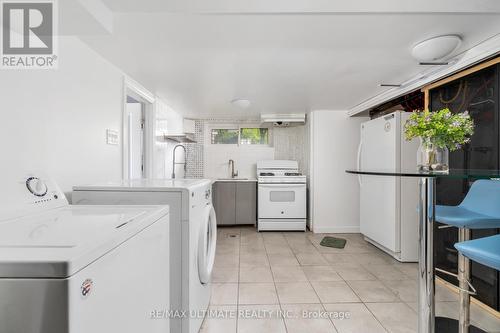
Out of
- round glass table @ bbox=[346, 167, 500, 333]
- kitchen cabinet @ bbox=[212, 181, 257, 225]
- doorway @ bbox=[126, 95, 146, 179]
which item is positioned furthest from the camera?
kitchen cabinet @ bbox=[212, 181, 257, 225]

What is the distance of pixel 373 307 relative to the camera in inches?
76.1

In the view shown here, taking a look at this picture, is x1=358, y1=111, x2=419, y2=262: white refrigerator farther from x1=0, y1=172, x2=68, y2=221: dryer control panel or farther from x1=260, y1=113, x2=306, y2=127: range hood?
x1=0, y1=172, x2=68, y2=221: dryer control panel

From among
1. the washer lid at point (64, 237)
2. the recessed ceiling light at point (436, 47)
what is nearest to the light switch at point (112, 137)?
the washer lid at point (64, 237)

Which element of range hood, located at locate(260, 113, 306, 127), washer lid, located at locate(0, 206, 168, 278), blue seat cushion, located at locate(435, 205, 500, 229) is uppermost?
range hood, located at locate(260, 113, 306, 127)

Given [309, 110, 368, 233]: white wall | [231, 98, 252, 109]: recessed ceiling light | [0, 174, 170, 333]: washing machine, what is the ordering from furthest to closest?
[309, 110, 368, 233]: white wall → [231, 98, 252, 109]: recessed ceiling light → [0, 174, 170, 333]: washing machine

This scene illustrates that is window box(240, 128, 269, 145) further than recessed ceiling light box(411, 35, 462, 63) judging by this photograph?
Yes

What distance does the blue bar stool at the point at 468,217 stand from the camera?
1343 mm

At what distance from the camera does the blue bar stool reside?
134cm

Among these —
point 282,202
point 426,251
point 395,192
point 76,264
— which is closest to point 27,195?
point 76,264

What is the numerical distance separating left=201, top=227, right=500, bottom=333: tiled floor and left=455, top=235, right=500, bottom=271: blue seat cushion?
0.94 m

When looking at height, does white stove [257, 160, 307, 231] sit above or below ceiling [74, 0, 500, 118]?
below

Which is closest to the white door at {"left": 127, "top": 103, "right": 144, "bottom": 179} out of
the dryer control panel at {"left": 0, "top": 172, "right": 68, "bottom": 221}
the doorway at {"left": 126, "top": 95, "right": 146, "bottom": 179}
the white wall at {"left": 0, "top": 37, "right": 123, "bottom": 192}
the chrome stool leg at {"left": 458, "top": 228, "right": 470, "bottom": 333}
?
the doorway at {"left": 126, "top": 95, "right": 146, "bottom": 179}

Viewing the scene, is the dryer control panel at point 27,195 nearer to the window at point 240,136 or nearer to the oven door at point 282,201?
the oven door at point 282,201

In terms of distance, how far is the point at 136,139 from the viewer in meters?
3.02
